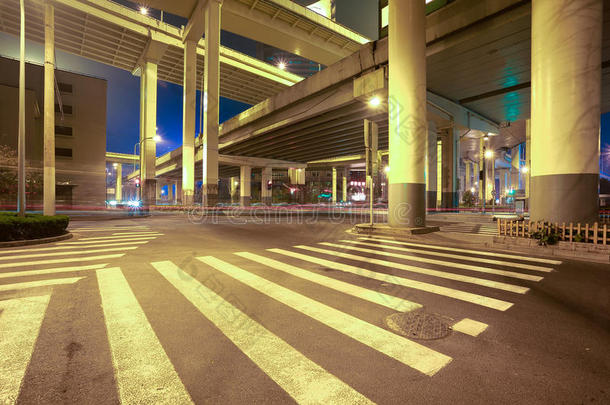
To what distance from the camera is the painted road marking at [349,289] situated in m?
4.36

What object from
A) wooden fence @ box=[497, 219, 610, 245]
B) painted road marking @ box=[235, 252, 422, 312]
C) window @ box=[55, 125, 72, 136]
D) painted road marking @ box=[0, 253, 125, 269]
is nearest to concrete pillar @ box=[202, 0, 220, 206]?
Answer: painted road marking @ box=[0, 253, 125, 269]

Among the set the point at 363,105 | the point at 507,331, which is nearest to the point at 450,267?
the point at 507,331

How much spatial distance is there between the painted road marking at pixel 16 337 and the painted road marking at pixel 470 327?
174 inches

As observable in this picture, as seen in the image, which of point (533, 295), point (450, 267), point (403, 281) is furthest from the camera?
point (450, 267)

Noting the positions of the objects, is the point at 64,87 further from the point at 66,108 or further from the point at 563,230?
the point at 563,230

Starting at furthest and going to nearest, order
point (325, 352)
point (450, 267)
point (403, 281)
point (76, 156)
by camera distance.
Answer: point (76, 156) < point (450, 267) < point (403, 281) < point (325, 352)

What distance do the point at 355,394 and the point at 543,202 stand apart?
33.2 ft

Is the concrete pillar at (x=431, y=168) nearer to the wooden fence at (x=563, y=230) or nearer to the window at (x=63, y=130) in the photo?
the wooden fence at (x=563, y=230)

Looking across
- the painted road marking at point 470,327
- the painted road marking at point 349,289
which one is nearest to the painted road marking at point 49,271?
the painted road marking at point 349,289

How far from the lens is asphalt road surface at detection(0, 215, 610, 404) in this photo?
2.42 metres

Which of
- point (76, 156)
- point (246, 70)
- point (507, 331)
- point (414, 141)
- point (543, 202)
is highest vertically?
point (246, 70)

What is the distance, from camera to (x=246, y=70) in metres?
43.8

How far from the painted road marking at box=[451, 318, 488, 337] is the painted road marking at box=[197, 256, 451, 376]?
0.75m

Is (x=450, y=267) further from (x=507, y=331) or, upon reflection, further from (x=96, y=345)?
(x=96, y=345)
